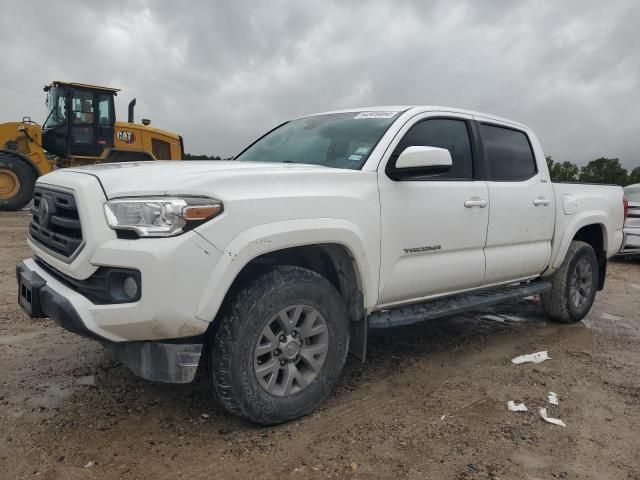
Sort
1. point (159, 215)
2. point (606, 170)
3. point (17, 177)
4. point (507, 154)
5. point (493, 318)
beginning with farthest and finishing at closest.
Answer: point (606, 170), point (17, 177), point (493, 318), point (507, 154), point (159, 215)

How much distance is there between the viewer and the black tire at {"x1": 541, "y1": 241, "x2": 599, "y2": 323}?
5.16m

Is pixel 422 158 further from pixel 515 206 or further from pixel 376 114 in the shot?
pixel 515 206

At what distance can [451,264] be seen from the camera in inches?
147

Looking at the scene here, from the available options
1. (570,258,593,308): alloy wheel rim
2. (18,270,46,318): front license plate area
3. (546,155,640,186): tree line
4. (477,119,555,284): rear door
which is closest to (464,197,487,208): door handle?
(477,119,555,284): rear door

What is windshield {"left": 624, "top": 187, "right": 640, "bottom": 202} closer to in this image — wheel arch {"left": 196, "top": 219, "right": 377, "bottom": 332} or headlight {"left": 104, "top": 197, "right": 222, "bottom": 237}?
wheel arch {"left": 196, "top": 219, "right": 377, "bottom": 332}

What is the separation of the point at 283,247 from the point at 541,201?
2.77m

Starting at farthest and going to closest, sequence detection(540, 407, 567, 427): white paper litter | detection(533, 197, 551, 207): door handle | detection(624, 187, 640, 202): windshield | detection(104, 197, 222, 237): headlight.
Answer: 1. detection(624, 187, 640, 202): windshield
2. detection(533, 197, 551, 207): door handle
3. detection(540, 407, 567, 427): white paper litter
4. detection(104, 197, 222, 237): headlight

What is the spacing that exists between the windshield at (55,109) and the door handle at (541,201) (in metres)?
11.9

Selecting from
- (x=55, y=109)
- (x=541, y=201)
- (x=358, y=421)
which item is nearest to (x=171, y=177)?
(x=358, y=421)

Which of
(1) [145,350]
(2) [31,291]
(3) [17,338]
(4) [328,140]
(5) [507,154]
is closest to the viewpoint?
(1) [145,350]

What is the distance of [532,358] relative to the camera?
4.27 metres

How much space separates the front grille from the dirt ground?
95 cm

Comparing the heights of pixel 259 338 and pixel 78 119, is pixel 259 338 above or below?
below

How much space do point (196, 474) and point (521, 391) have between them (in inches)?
85.6
